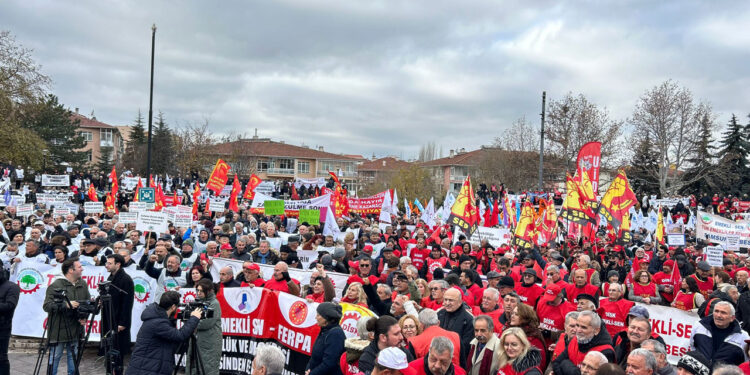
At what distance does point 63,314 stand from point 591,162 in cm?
1121

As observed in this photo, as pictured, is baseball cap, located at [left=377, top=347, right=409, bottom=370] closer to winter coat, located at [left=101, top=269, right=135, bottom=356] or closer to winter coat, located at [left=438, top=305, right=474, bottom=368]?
A: winter coat, located at [left=438, top=305, right=474, bottom=368]

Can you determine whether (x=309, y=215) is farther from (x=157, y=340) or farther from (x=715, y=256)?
(x=157, y=340)

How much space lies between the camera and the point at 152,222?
1320 centimetres

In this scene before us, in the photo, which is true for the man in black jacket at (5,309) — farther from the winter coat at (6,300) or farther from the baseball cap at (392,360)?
the baseball cap at (392,360)

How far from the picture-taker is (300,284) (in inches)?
375

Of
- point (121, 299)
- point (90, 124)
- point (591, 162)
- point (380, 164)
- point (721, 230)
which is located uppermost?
point (90, 124)

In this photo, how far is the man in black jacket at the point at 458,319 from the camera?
6266mm

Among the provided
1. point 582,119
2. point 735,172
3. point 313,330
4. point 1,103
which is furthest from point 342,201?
point 735,172

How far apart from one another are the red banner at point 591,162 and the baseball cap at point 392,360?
10.2m

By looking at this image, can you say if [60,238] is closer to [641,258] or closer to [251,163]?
[641,258]

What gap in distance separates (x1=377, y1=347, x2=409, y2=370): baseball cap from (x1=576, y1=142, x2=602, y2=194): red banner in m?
10.2

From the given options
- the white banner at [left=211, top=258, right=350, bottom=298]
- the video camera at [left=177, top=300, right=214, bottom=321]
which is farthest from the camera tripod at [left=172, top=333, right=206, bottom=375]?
the white banner at [left=211, top=258, right=350, bottom=298]

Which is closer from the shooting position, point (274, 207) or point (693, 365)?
point (693, 365)

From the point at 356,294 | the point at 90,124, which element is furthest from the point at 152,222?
the point at 90,124
